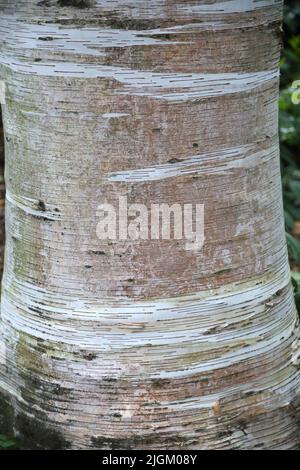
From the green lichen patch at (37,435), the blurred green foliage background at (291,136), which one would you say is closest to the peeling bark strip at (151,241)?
the green lichen patch at (37,435)

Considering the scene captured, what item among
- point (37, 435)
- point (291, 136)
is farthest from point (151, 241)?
point (291, 136)

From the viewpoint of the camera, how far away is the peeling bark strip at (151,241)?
78.4 inches

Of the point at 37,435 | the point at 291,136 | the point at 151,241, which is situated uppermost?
the point at 151,241

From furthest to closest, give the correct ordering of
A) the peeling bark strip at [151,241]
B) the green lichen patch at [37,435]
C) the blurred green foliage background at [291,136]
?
the blurred green foliage background at [291,136] → the green lichen patch at [37,435] → the peeling bark strip at [151,241]

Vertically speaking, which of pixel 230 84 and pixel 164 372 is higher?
pixel 230 84

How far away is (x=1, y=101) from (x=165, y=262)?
0.69 m

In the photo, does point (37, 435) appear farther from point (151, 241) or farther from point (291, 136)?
point (291, 136)

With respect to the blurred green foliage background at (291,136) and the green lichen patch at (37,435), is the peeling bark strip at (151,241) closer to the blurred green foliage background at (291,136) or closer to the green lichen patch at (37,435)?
the green lichen patch at (37,435)

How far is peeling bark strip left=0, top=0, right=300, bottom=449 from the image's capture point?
199 centimetres

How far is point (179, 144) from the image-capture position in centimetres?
203

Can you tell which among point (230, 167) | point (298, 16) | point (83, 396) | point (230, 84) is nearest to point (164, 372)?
point (83, 396)

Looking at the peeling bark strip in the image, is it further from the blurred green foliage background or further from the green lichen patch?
the blurred green foliage background

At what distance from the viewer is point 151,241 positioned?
6.86 feet
